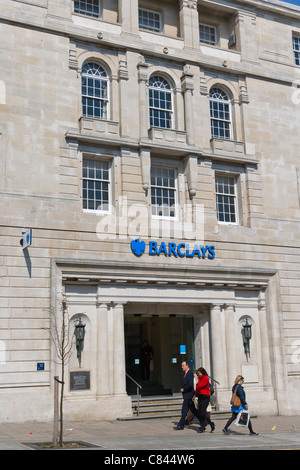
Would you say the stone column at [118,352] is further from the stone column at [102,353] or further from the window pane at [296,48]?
the window pane at [296,48]

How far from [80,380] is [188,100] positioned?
1294 centimetres

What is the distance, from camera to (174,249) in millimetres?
24734

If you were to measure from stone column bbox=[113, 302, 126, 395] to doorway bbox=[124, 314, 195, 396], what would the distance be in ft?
7.00

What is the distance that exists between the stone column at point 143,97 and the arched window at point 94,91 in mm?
1463

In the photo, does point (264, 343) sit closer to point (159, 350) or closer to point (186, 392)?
point (159, 350)

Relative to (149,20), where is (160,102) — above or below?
below

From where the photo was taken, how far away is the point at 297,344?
2669 cm

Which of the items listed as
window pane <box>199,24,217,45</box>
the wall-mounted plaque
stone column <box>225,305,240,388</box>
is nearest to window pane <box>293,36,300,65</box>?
window pane <box>199,24,217,45</box>

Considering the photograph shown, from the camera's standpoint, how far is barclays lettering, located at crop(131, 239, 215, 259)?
78.6ft

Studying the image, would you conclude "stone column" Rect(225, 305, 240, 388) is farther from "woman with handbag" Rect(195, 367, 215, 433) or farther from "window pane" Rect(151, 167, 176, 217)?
"woman with handbag" Rect(195, 367, 215, 433)

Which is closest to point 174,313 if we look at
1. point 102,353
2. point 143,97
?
point 102,353

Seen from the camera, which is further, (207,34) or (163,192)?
(207,34)

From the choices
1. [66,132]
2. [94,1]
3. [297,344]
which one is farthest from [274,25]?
[297,344]
